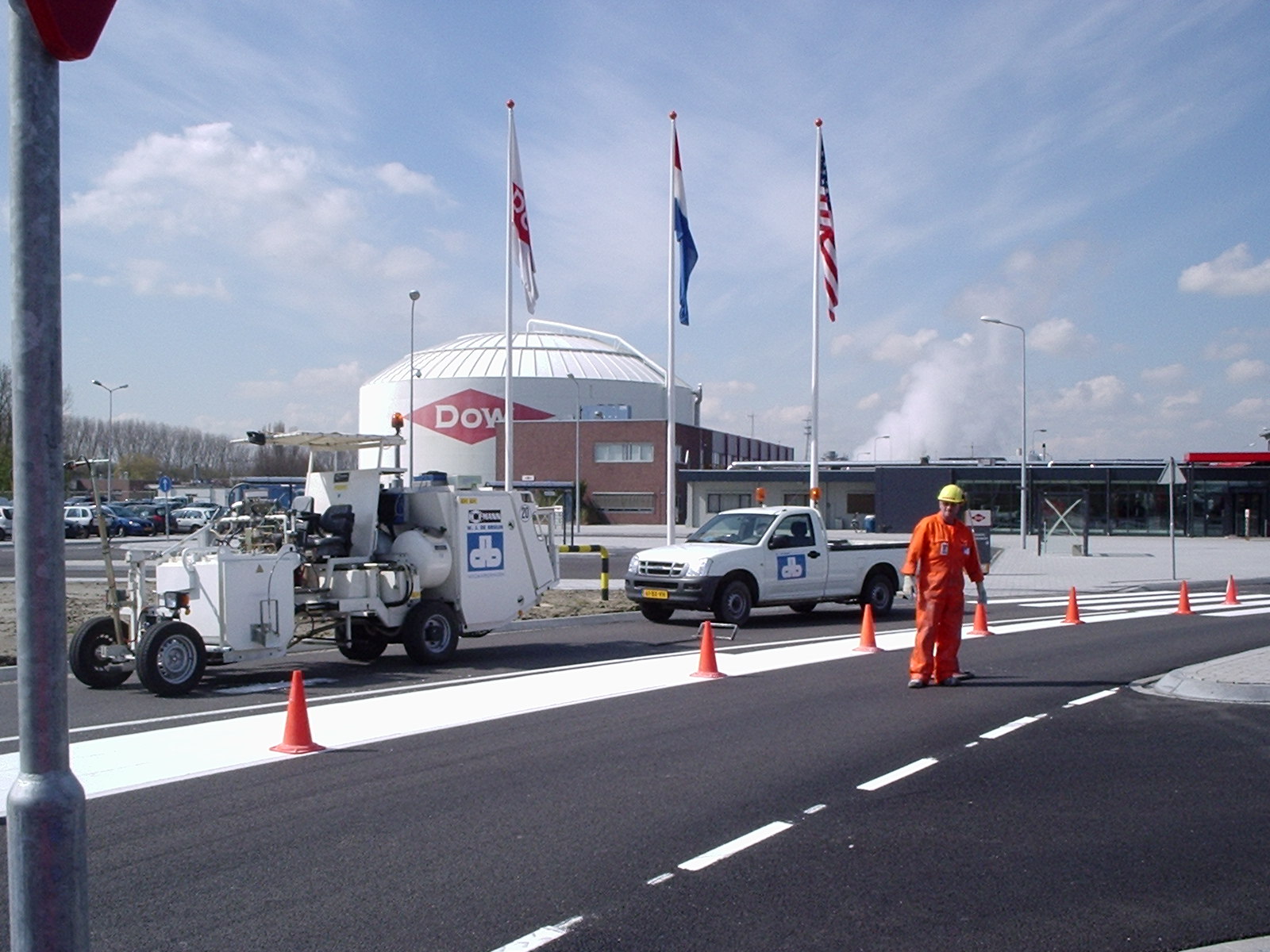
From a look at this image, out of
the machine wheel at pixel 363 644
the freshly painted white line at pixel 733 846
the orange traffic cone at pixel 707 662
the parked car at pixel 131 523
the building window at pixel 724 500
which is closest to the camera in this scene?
the freshly painted white line at pixel 733 846

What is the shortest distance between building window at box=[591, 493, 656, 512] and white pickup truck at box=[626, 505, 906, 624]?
2242 inches

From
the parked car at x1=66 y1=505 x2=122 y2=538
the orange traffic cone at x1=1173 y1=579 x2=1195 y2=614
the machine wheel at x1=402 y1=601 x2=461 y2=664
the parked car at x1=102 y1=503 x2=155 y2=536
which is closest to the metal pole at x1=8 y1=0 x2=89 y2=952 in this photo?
the machine wheel at x1=402 y1=601 x2=461 y2=664

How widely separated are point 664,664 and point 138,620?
564cm

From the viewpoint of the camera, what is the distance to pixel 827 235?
27.0 meters

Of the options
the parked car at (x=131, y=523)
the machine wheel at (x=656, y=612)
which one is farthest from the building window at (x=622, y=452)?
the machine wheel at (x=656, y=612)

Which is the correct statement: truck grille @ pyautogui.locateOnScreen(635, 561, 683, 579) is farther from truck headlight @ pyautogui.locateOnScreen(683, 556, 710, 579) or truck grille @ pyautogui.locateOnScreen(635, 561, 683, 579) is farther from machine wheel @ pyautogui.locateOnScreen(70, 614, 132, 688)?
machine wheel @ pyautogui.locateOnScreen(70, 614, 132, 688)

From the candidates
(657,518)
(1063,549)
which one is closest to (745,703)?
(1063,549)

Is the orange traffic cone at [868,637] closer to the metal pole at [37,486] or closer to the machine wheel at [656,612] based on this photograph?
the machine wheel at [656,612]

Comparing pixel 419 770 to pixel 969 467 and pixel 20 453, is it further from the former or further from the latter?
pixel 969 467

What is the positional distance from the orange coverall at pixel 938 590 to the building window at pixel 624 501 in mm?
65259

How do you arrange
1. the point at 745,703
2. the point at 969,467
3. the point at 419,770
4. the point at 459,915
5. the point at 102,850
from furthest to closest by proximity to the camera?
the point at 969,467 < the point at 745,703 < the point at 419,770 < the point at 102,850 < the point at 459,915

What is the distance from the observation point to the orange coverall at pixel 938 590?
10977 millimetres

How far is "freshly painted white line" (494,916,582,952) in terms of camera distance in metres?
4.55

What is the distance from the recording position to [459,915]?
491cm
